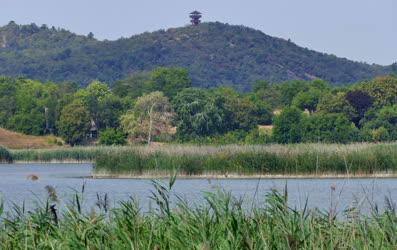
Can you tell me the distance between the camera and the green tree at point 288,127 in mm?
86419

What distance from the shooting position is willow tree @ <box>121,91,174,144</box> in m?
89.9

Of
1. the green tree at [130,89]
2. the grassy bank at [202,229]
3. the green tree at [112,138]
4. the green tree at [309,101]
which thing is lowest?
the grassy bank at [202,229]

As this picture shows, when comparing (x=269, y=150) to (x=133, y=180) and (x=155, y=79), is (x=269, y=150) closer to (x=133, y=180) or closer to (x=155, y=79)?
(x=133, y=180)

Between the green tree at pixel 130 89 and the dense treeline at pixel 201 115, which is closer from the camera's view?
the dense treeline at pixel 201 115

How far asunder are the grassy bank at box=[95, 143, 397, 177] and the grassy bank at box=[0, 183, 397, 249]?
2299 centimetres

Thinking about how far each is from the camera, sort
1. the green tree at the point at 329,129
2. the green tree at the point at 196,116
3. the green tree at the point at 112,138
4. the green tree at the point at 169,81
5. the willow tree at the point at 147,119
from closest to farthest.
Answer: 1. the green tree at the point at 329,129
2. the green tree at the point at 112,138
3. the willow tree at the point at 147,119
4. the green tree at the point at 196,116
5. the green tree at the point at 169,81

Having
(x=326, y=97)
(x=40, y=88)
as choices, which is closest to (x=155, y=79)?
(x=40, y=88)

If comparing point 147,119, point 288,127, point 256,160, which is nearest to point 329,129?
point 288,127

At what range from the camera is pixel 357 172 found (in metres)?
36.3

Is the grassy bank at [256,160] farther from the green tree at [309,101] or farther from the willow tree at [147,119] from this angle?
the green tree at [309,101]

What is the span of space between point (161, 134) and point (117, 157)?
4872 centimetres

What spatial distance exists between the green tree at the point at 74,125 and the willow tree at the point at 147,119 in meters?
4.66

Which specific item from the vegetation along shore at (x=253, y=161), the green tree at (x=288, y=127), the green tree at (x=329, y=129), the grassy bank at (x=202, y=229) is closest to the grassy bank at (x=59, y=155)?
the vegetation along shore at (x=253, y=161)

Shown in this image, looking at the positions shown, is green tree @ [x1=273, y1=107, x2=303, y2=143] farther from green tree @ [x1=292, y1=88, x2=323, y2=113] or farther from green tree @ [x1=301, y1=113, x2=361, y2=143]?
green tree @ [x1=292, y1=88, x2=323, y2=113]
